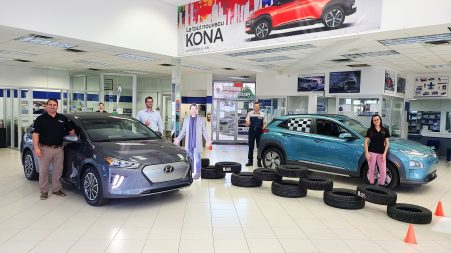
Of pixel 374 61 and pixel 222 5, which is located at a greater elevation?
pixel 222 5

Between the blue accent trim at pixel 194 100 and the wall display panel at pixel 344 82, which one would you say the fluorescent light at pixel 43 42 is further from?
the wall display panel at pixel 344 82

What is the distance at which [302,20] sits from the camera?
20.5ft

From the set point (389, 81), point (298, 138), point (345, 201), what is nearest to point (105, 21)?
point (298, 138)

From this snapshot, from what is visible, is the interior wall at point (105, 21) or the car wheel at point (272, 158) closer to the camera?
the interior wall at point (105, 21)

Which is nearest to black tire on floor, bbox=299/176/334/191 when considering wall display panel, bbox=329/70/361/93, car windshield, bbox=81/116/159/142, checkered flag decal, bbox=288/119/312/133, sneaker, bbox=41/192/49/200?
checkered flag decal, bbox=288/119/312/133

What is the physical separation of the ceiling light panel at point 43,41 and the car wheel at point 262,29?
4.06m

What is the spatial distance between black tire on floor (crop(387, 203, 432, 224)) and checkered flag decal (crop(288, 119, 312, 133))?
2606 mm

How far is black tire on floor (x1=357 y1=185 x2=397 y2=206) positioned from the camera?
4434mm

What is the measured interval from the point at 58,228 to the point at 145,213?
3.38 feet

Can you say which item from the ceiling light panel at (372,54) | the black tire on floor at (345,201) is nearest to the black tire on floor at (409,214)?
the black tire on floor at (345,201)

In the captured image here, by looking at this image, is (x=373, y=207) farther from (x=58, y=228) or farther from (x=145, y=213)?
(x=58, y=228)

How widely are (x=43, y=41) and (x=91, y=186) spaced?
13.6ft

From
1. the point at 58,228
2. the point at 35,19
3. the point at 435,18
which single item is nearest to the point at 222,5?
the point at 35,19

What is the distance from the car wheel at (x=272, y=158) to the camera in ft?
23.3
